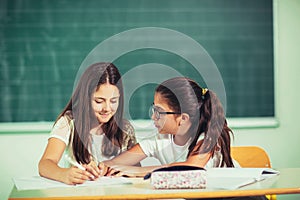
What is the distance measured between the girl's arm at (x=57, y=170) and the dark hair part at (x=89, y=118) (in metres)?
0.12

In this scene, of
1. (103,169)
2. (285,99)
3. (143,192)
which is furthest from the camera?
(285,99)

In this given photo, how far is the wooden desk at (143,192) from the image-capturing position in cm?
207

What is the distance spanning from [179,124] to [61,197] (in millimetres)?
841

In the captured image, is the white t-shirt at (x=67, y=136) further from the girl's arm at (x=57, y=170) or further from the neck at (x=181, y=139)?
the neck at (x=181, y=139)

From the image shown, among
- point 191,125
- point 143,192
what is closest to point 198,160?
point 191,125

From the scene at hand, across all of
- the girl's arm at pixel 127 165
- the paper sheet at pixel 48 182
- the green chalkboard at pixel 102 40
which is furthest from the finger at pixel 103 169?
the green chalkboard at pixel 102 40

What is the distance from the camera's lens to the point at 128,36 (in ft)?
13.0

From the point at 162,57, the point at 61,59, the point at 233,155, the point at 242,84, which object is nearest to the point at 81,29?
the point at 61,59

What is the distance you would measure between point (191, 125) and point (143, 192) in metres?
0.69

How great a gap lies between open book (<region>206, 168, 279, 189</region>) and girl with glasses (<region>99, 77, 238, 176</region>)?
0.56 feet

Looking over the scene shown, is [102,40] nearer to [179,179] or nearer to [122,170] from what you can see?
[122,170]

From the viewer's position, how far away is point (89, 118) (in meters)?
2.85

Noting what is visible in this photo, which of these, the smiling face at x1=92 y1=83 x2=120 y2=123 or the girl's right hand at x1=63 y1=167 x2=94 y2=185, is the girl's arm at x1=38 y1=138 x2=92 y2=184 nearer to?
the girl's right hand at x1=63 y1=167 x2=94 y2=185

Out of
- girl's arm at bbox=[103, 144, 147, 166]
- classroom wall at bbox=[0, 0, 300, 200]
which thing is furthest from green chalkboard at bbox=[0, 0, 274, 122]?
girl's arm at bbox=[103, 144, 147, 166]
